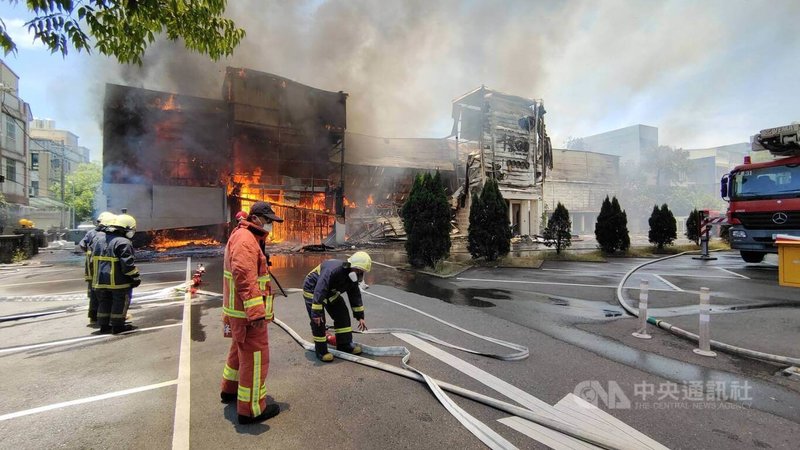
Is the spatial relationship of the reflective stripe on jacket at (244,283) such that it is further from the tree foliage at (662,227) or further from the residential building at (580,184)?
the residential building at (580,184)

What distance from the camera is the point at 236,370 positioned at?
3.17 meters

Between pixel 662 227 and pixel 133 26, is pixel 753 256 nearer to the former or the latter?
pixel 662 227

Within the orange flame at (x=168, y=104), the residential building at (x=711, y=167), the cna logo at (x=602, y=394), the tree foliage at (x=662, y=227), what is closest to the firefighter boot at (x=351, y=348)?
the cna logo at (x=602, y=394)

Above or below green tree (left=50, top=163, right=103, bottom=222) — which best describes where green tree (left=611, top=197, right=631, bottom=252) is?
below

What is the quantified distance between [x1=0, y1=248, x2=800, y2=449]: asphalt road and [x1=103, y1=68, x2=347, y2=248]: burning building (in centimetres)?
1361

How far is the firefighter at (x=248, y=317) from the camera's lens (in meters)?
2.81

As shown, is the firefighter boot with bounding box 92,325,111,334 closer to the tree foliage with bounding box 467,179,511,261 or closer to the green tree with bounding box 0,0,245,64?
the green tree with bounding box 0,0,245,64

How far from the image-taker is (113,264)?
16.6 feet

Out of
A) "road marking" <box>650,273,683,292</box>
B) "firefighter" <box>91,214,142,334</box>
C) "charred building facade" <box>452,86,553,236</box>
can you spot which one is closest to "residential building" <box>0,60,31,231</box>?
"firefighter" <box>91,214,142,334</box>

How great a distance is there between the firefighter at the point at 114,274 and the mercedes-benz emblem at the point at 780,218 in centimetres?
1415

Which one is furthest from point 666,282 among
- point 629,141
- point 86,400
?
point 629,141

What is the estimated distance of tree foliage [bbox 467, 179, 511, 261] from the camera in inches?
503

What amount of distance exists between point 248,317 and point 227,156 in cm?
2151

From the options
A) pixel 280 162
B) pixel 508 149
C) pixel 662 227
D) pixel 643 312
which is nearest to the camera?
pixel 643 312
